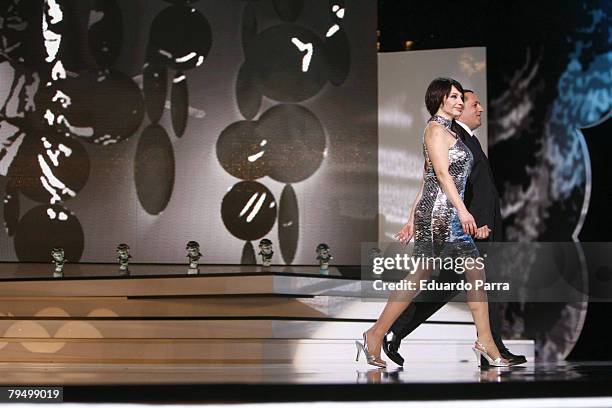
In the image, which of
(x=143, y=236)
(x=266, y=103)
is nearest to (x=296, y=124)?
(x=266, y=103)

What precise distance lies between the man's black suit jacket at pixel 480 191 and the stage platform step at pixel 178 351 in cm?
102

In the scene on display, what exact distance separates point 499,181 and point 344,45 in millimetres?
1583

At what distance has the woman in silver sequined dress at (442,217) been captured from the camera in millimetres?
4602

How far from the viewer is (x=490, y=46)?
7082mm

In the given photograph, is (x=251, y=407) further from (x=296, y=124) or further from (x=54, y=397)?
(x=296, y=124)

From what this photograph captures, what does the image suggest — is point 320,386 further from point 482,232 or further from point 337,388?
point 482,232

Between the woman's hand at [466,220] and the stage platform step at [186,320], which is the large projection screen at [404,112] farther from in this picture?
the woman's hand at [466,220]

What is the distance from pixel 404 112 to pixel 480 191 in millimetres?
2004

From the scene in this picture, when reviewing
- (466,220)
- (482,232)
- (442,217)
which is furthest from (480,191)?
(466,220)

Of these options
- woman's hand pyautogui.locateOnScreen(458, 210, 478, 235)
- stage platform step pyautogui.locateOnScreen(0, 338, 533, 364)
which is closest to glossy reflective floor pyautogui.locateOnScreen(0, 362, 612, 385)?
stage platform step pyautogui.locateOnScreen(0, 338, 533, 364)

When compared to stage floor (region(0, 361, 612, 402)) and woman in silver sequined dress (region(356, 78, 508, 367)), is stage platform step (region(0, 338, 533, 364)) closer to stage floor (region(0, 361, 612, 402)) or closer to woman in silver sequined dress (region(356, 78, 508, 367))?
woman in silver sequined dress (region(356, 78, 508, 367))

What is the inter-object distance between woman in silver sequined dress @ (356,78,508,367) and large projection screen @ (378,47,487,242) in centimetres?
242

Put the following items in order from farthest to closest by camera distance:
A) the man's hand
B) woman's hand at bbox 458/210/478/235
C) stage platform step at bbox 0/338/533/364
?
stage platform step at bbox 0/338/533/364, the man's hand, woman's hand at bbox 458/210/478/235

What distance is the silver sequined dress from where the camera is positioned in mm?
4629
